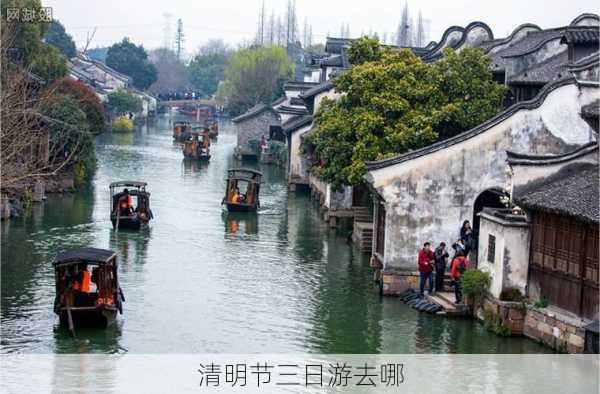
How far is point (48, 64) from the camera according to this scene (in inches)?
2393

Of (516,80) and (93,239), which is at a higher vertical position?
(516,80)

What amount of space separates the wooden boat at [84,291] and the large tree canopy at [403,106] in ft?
36.4

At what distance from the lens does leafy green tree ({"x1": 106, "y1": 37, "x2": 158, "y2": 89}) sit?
127m

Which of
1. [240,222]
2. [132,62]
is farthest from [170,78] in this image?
[240,222]

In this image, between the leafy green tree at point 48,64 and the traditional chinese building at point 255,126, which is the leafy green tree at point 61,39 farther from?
the leafy green tree at point 48,64

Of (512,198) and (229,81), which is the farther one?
(229,81)

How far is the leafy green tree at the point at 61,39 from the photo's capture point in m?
118

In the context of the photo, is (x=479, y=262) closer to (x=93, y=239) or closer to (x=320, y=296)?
(x=320, y=296)

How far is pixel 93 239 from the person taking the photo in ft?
133

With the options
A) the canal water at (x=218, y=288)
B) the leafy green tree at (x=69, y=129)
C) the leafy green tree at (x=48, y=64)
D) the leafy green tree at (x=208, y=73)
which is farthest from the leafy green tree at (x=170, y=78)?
the canal water at (x=218, y=288)

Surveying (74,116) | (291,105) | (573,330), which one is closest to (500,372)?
(573,330)

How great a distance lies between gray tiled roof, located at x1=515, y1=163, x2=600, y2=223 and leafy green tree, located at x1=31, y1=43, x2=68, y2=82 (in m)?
37.1

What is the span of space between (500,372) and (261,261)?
14023 millimetres

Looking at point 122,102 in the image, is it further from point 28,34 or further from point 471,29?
point 471,29
